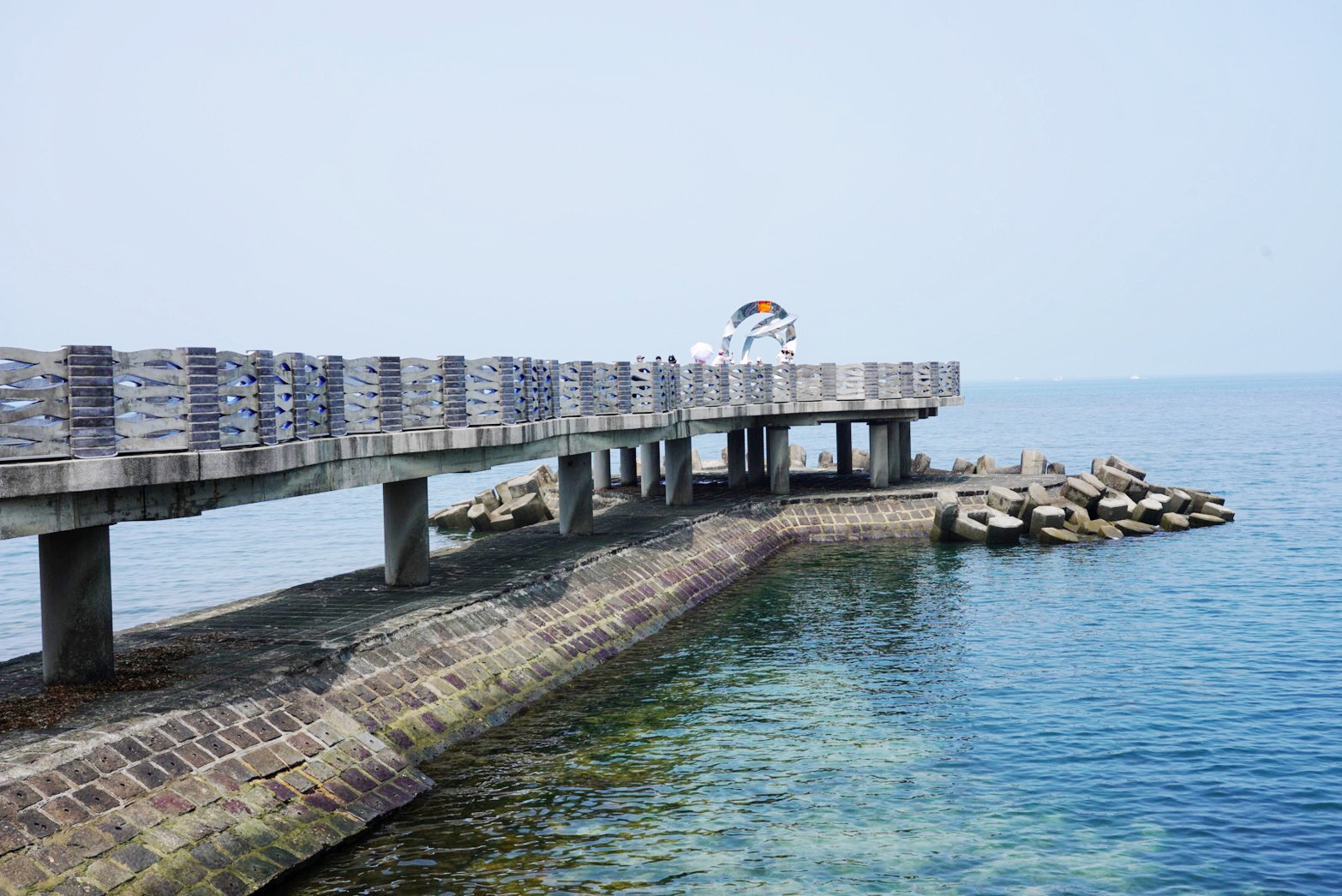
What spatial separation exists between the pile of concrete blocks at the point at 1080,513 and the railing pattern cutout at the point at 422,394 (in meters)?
21.8

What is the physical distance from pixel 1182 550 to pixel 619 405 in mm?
18931

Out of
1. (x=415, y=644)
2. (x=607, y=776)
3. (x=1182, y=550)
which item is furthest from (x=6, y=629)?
(x=1182, y=550)

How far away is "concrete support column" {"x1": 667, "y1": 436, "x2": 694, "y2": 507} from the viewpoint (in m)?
40.5

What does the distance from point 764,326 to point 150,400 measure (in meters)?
36.8

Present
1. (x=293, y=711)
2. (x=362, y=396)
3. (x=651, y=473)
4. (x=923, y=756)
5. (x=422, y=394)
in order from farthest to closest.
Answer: (x=651, y=473) < (x=422, y=394) < (x=362, y=396) < (x=923, y=756) < (x=293, y=711)

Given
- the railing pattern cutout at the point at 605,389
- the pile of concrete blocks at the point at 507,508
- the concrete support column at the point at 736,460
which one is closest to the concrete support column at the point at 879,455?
the concrete support column at the point at 736,460

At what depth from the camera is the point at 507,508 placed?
43438 millimetres

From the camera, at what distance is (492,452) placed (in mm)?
25859

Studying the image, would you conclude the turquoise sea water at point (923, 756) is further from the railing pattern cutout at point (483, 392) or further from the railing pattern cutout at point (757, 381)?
the railing pattern cutout at point (757, 381)

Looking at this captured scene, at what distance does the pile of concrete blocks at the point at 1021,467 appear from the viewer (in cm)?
5228

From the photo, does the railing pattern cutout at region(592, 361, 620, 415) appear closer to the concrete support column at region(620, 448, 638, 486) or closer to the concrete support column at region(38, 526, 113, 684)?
the concrete support column at region(38, 526, 113, 684)

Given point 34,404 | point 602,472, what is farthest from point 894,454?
point 34,404

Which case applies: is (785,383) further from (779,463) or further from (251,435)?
(251,435)

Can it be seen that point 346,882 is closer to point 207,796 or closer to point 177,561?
point 207,796
